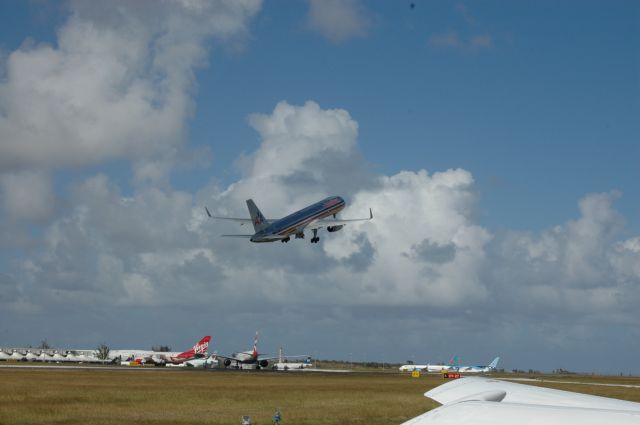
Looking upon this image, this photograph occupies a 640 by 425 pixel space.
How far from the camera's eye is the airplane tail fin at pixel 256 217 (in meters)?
109

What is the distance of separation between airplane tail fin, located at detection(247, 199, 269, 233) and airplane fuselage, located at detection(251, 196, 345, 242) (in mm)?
4909

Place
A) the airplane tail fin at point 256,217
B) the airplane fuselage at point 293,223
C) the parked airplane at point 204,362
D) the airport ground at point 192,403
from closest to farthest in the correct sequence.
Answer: the airport ground at point 192,403
the airplane fuselage at point 293,223
the airplane tail fin at point 256,217
the parked airplane at point 204,362

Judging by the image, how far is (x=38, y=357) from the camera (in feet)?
594

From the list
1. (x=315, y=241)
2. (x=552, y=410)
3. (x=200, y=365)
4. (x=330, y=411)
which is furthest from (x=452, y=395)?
(x=200, y=365)

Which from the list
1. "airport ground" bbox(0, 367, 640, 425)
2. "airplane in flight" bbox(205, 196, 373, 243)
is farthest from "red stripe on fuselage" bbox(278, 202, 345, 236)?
"airport ground" bbox(0, 367, 640, 425)

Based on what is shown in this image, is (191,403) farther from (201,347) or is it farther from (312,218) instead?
(201,347)

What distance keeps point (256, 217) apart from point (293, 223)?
9.33 metres

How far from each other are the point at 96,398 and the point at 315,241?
164 feet

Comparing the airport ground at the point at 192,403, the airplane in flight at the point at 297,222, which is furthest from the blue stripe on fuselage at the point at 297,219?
the airport ground at the point at 192,403

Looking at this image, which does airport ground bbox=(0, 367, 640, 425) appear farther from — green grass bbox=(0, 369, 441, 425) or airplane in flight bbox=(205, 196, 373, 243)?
airplane in flight bbox=(205, 196, 373, 243)

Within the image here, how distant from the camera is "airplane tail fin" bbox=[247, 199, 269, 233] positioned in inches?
4274

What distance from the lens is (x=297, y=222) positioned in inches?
3999

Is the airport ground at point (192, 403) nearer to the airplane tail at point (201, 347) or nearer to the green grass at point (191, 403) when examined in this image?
the green grass at point (191, 403)

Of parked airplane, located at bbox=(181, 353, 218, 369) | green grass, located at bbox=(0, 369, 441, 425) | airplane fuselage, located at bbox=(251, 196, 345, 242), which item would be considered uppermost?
airplane fuselage, located at bbox=(251, 196, 345, 242)
